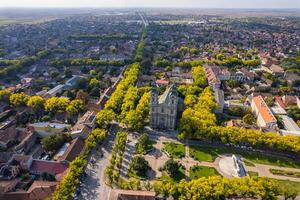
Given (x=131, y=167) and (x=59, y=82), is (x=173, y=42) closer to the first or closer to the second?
(x=59, y=82)

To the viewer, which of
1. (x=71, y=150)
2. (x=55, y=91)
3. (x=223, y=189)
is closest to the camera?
(x=223, y=189)

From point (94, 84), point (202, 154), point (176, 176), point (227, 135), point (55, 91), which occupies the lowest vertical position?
point (176, 176)

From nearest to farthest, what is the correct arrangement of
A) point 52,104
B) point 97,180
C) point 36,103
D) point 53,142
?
point 97,180 → point 53,142 → point 52,104 → point 36,103

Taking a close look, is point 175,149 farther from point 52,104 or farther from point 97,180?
point 52,104

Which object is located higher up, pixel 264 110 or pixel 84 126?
pixel 264 110

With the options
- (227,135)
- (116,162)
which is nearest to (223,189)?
(227,135)

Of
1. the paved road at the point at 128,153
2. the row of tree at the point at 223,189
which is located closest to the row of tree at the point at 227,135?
the paved road at the point at 128,153
